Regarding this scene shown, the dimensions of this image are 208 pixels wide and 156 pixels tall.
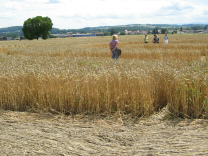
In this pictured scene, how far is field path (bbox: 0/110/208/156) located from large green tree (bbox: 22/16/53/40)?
79406 mm

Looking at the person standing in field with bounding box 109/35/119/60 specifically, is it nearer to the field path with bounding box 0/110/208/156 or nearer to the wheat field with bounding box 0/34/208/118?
the wheat field with bounding box 0/34/208/118

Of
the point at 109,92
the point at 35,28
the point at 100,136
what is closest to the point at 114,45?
the point at 109,92

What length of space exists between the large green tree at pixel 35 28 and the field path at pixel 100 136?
261ft

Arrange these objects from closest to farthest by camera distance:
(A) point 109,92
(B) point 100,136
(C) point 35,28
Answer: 1. (B) point 100,136
2. (A) point 109,92
3. (C) point 35,28

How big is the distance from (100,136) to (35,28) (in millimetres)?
81556

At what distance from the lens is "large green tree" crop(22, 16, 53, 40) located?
79600mm

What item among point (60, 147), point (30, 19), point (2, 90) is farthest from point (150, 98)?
point (30, 19)

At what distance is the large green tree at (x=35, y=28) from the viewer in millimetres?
79600

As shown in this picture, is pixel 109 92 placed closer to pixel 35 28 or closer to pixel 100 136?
pixel 100 136

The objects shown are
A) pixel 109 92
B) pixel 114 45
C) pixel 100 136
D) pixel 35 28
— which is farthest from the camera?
pixel 35 28

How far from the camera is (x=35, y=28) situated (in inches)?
3135

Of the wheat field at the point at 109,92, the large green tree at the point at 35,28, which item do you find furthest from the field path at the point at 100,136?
the large green tree at the point at 35,28

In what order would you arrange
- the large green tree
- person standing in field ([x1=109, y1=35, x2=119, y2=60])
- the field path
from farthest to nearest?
the large green tree < person standing in field ([x1=109, y1=35, x2=119, y2=60]) < the field path

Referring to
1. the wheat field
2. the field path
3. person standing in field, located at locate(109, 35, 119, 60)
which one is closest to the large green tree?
person standing in field, located at locate(109, 35, 119, 60)
